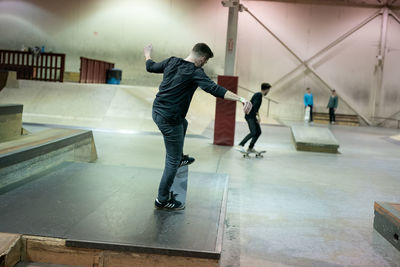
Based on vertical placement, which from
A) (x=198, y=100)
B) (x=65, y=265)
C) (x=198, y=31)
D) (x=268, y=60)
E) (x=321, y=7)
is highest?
(x=321, y=7)

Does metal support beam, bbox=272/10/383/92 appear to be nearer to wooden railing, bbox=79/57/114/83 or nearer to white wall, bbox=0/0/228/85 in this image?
white wall, bbox=0/0/228/85

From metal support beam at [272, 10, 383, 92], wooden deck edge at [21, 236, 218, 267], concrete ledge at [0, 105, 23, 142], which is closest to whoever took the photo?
wooden deck edge at [21, 236, 218, 267]

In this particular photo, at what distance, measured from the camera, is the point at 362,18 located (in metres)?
21.5

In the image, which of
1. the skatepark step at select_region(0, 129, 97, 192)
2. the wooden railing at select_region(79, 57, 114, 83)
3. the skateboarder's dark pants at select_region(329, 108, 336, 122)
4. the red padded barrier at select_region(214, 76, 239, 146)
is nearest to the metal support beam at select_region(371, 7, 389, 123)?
the skateboarder's dark pants at select_region(329, 108, 336, 122)

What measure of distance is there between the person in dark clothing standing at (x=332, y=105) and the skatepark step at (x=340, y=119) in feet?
1.19

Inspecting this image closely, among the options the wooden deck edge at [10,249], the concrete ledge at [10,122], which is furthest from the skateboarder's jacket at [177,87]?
the concrete ledge at [10,122]

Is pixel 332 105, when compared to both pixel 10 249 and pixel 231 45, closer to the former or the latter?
pixel 231 45

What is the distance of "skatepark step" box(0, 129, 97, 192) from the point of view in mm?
4648

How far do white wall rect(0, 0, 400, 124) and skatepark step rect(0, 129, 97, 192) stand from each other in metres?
15.7

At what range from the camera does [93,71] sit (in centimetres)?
1847

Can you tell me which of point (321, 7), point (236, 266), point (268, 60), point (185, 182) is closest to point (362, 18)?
point (321, 7)

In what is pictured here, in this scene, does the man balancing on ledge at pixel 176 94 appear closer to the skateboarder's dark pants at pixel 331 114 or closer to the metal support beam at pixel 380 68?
the skateboarder's dark pants at pixel 331 114

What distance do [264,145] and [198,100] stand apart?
7.80 meters

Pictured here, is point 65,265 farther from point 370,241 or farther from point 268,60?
point 268,60
